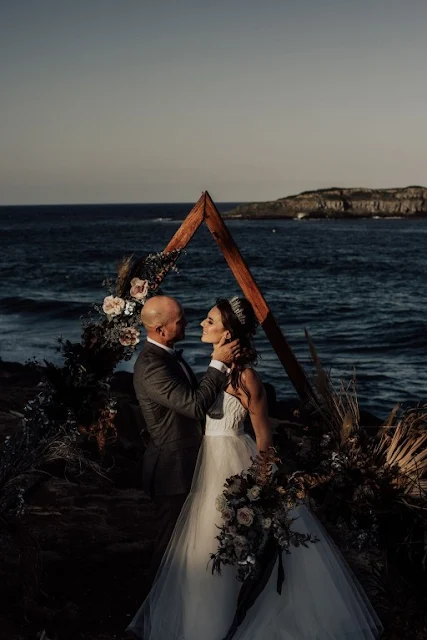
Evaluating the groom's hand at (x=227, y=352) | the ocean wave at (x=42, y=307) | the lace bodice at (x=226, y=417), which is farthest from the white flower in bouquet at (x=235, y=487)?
the ocean wave at (x=42, y=307)

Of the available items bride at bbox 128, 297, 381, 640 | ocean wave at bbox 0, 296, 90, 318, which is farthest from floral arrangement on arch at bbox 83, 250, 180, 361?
ocean wave at bbox 0, 296, 90, 318

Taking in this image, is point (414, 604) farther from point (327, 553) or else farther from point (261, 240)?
point (261, 240)

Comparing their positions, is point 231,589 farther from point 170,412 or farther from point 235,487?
point 170,412

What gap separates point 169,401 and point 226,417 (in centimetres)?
41

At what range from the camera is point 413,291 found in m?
42.3

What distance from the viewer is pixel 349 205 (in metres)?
170

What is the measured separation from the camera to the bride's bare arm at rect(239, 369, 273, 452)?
15.9ft

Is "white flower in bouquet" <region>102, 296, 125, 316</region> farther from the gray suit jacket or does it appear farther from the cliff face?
the cliff face

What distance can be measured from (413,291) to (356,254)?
27.3m

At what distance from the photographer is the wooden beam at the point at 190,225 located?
599 centimetres

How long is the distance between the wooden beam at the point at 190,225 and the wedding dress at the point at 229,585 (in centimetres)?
158

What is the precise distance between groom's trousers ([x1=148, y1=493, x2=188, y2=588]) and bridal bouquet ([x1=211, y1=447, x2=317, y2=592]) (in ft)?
1.55

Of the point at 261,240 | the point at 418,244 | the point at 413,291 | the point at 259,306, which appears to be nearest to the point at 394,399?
the point at 259,306

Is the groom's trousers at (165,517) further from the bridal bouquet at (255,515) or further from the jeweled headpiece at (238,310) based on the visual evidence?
the jeweled headpiece at (238,310)
